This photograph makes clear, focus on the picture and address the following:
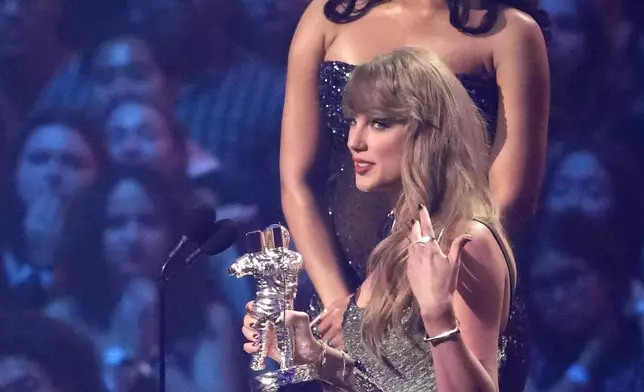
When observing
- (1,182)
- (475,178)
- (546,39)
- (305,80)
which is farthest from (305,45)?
(1,182)

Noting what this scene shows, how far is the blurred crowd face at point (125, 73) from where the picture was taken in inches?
101

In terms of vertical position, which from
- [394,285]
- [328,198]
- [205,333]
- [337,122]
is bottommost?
[394,285]

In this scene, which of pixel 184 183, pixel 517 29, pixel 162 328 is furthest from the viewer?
pixel 184 183

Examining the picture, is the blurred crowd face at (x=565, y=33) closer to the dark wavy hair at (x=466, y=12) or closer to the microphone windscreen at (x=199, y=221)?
the dark wavy hair at (x=466, y=12)

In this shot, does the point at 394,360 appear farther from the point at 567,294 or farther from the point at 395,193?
the point at 567,294

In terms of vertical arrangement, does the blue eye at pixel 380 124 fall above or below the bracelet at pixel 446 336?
above

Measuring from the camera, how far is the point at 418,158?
187 cm

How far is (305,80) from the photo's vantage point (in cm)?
244

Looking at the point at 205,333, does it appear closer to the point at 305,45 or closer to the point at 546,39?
the point at 305,45

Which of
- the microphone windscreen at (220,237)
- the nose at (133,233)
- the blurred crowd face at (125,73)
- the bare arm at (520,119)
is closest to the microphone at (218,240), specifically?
the microphone windscreen at (220,237)

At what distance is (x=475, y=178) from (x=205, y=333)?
1.02 meters

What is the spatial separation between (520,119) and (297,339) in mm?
864

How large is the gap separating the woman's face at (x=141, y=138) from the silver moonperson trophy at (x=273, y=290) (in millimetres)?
801

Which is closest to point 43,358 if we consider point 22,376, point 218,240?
point 22,376
